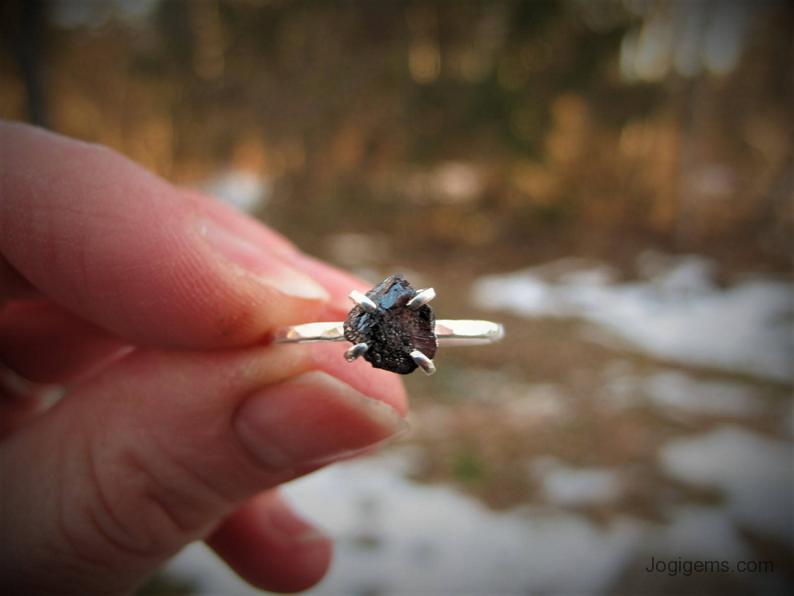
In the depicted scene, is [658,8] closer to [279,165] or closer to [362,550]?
[279,165]

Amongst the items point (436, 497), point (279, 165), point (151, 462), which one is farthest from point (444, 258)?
point (151, 462)

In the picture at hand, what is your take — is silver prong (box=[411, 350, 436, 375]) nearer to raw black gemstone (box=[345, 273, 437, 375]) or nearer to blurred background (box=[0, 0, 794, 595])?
raw black gemstone (box=[345, 273, 437, 375])

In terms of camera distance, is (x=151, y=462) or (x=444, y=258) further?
(x=444, y=258)

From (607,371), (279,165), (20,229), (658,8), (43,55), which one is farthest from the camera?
(279,165)

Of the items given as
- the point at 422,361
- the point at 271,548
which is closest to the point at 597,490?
the point at 271,548

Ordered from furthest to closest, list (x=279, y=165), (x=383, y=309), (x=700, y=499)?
A: (x=279, y=165) → (x=700, y=499) → (x=383, y=309)

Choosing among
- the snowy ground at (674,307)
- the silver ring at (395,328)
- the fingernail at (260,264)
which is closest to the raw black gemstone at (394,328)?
the silver ring at (395,328)

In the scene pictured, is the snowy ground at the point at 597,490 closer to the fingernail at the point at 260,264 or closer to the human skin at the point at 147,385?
the human skin at the point at 147,385

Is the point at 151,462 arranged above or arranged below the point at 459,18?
below
